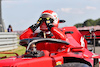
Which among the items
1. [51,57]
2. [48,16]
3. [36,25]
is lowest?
[51,57]

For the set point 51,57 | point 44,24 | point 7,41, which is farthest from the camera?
point 7,41

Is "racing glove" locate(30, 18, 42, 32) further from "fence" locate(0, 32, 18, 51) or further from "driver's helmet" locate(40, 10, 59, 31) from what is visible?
"fence" locate(0, 32, 18, 51)

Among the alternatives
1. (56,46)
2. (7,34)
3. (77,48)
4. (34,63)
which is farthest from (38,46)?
(7,34)

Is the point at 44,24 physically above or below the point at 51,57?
above

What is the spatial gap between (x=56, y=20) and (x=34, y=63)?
7.26 feet

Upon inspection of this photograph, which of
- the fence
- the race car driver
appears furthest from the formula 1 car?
the fence

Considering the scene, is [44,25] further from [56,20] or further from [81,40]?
[81,40]

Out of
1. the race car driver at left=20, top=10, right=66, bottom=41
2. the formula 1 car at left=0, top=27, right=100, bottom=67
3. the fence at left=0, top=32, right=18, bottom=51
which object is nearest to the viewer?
the formula 1 car at left=0, top=27, right=100, bottom=67

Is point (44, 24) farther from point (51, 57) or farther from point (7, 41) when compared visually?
point (7, 41)

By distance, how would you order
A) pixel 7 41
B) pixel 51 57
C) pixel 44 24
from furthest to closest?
pixel 7 41, pixel 44 24, pixel 51 57

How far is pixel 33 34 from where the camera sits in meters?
5.59

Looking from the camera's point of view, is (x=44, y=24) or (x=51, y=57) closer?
(x=51, y=57)

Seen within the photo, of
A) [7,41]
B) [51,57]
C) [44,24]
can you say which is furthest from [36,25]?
[7,41]

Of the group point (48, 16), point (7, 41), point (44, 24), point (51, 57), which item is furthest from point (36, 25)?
point (7, 41)
